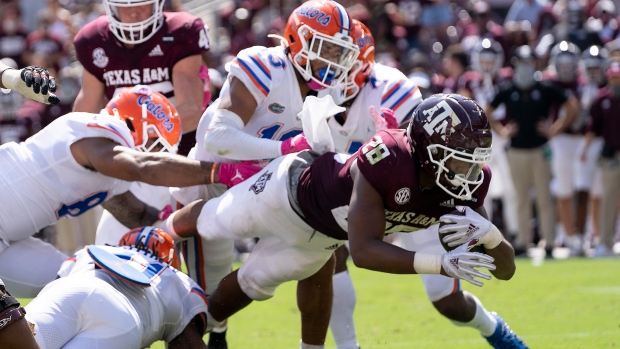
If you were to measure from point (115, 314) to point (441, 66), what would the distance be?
963 centimetres

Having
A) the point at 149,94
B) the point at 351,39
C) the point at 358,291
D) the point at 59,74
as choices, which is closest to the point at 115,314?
the point at 149,94

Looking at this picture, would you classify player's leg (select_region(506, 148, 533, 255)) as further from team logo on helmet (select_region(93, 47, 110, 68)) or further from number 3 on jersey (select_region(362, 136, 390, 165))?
number 3 on jersey (select_region(362, 136, 390, 165))

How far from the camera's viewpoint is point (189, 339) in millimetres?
4230

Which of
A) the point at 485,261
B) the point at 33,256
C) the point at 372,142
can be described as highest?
the point at 372,142

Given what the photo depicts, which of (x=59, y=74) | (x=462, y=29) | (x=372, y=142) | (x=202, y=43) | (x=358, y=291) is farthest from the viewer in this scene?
(x=462, y=29)

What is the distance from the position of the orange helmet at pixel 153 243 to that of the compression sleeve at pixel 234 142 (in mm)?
593

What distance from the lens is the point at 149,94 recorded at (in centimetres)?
512

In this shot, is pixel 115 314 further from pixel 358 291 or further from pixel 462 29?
pixel 462 29

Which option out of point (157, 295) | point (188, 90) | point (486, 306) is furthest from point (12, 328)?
point (486, 306)

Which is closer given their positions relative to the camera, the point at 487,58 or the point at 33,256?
the point at 33,256

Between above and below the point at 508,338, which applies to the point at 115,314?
above

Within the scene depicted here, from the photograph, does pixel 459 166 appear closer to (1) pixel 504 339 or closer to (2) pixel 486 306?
(1) pixel 504 339

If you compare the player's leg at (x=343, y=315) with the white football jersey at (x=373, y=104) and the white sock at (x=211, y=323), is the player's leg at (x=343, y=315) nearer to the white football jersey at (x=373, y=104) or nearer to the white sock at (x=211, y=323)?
the white sock at (x=211, y=323)

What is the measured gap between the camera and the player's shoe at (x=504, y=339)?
16.5 feet
